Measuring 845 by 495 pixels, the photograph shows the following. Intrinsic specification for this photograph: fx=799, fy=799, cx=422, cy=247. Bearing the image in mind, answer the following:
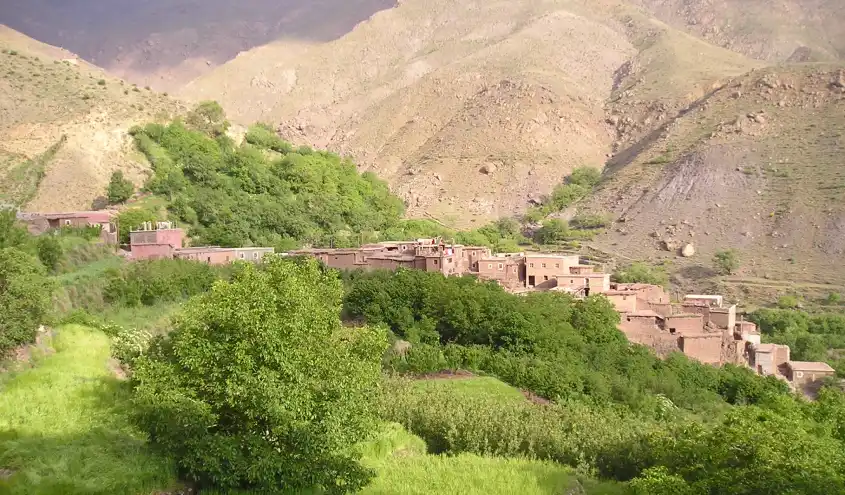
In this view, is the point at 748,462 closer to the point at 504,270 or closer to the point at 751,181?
the point at 504,270

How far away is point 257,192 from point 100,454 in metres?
29.1

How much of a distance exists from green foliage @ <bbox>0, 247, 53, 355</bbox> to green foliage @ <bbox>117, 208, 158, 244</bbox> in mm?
13130

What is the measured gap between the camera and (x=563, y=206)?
192ft

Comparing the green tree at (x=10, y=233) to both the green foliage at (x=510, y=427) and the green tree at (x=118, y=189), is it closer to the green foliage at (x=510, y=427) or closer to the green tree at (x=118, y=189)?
the green tree at (x=118, y=189)

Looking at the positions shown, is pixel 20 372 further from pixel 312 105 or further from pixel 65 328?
pixel 312 105

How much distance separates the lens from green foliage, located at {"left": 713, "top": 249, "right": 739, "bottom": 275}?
42.7 metres

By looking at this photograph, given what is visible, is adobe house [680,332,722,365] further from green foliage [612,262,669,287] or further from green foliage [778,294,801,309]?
green foliage [778,294,801,309]

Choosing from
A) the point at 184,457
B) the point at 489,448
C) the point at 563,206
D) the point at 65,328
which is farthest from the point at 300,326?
the point at 563,206

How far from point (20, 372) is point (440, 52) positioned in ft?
292

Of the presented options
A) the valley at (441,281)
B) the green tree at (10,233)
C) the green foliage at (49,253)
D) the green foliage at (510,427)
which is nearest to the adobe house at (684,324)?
the valley at (441,281)

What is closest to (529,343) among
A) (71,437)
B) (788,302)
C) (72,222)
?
(71,437)

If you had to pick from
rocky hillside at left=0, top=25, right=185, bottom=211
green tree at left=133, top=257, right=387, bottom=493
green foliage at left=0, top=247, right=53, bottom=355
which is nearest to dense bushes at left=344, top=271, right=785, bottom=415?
green foliage at left=0, top=247, right=53, bottom=355

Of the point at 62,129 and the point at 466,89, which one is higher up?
the point at 466,89

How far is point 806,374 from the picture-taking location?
27719mm
